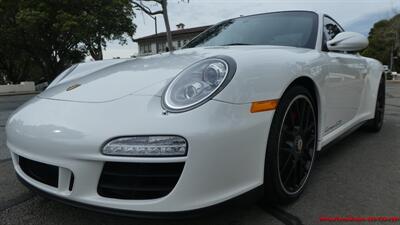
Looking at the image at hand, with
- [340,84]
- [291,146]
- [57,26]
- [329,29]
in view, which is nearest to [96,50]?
[57,26]

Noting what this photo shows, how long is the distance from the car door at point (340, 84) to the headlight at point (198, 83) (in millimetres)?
1054

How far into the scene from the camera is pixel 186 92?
1.82 meters

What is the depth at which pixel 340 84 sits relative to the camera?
2914 mm

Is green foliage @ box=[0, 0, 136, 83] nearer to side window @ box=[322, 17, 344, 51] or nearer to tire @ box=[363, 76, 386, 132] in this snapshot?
tire @ box=[363, 76, 386, 132]

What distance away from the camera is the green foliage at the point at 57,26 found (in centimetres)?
2305

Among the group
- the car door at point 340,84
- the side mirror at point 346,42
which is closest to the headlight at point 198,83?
the car door at point 340,84

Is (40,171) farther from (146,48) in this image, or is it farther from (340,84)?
(146,48)

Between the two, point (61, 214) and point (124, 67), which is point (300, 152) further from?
point (61, 214)

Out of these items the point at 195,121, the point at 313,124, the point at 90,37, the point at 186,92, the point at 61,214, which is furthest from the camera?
the point at 90,37

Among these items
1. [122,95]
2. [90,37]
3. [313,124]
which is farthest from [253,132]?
[90,37]

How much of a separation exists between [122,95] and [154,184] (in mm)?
520

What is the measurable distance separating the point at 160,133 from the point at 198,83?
369 mm

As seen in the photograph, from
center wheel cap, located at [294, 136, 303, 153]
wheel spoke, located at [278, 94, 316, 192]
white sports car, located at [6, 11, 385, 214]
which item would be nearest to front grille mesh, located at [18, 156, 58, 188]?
white sports car, located at [6, 11, 385, 214]

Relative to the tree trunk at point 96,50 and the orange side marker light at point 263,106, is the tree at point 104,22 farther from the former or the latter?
the orange side marker light at point 263,106
